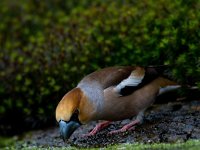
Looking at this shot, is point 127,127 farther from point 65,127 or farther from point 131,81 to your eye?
point 65,127

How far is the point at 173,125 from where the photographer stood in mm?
8461

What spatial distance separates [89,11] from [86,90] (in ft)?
14.3

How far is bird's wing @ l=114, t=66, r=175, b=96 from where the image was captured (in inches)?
339

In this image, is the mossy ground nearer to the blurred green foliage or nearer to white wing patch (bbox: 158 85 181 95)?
white wing patch (bbox: 158 85 181 95)

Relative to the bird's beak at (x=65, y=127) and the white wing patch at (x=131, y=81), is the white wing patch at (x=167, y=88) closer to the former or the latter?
the white wing patch at (x=131, y=81)

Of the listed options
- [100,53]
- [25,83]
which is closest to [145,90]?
[100,53]

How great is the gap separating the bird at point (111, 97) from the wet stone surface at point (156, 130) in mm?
202

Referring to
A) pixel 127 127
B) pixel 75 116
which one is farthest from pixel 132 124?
pixel 75 116

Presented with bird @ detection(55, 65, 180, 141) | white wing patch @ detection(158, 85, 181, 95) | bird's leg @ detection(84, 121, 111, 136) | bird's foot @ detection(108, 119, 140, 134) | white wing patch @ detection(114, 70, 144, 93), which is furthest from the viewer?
white wing patch @ detection(158, 85, 181, 95)

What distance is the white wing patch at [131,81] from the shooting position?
28.2 ft

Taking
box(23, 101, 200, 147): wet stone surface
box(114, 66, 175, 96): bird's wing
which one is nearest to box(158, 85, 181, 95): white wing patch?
box(114, 66, 175, 96): bird's wing

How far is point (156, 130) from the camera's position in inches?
331

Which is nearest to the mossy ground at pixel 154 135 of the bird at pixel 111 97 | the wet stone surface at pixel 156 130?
the wet stone surface at pixel 156 130

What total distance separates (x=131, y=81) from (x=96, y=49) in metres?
2.28
